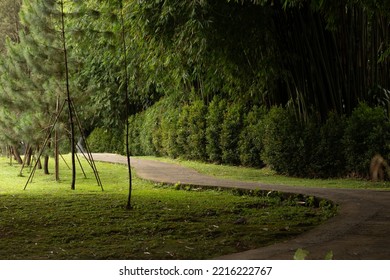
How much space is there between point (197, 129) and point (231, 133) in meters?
1.85

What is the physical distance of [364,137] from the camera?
9.41 meters

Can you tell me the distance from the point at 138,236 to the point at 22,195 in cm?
381

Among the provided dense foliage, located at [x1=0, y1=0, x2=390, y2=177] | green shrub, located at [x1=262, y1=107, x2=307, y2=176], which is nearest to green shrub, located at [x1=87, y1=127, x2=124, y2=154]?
dense foliage, located at [x1=0, y1=0, x2=390, y2=177]

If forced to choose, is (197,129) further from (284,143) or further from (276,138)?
(284,143)

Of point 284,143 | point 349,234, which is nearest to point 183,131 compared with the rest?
point 284,143

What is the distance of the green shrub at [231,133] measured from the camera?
13156 millimetres

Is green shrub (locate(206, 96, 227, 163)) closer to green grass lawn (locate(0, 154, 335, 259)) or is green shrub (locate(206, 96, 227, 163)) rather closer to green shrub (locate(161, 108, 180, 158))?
green shrub (locate(161, 108, 180, 158))

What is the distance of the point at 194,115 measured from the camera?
15000 mm

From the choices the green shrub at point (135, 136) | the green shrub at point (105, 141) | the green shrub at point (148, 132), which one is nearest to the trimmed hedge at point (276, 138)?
the green shrub at point (148, 132)

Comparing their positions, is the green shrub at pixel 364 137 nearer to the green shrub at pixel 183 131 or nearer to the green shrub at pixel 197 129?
the green shrub at pixel 197 129

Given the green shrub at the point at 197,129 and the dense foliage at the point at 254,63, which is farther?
the green shrub at the point at 197,129

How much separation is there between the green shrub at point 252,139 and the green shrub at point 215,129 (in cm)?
111

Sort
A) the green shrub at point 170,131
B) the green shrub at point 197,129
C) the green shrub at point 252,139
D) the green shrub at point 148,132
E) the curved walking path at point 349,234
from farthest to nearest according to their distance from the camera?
the green shrub at point 148,132
the green shrub at point 170,131
the green shrub at point 197,129
the green shrub at point 252,139
the curved walking path at point 349,234
